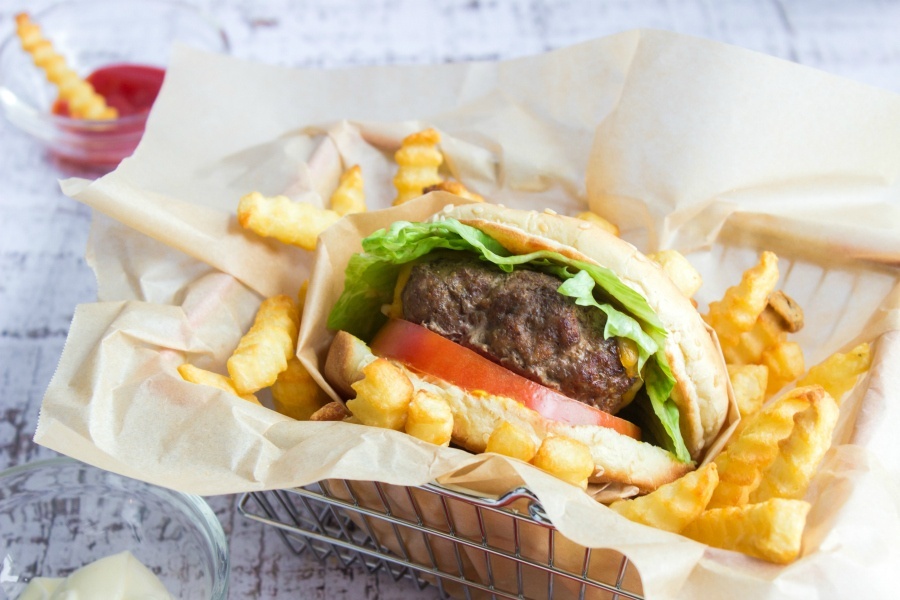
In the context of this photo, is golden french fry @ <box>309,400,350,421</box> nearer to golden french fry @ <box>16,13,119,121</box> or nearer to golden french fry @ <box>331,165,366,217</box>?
golden french fry @ <box>331,165,366,217</box>

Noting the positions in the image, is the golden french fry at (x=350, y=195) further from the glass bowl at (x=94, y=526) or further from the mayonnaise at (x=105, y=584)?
the mayonnaise at (x=105, y=584)

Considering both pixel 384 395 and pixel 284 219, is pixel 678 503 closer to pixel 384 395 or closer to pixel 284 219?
pixel 384 395

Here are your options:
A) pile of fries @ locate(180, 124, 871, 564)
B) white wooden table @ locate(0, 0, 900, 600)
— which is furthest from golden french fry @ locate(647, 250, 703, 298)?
white wooden table @ locate(0, 0, 900, 600)

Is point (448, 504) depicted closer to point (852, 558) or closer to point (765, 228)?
point (852, 558)

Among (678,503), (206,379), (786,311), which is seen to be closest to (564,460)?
(678,503)

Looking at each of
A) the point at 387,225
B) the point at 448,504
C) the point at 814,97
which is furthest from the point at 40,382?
the point at 814,97

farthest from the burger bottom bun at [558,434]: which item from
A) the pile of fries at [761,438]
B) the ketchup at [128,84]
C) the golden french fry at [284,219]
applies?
the ketchup at [128,84]
